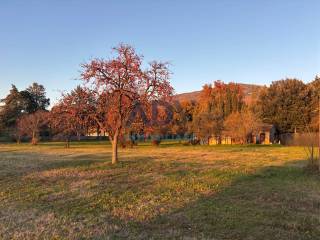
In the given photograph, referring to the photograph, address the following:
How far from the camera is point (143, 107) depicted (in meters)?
20.3

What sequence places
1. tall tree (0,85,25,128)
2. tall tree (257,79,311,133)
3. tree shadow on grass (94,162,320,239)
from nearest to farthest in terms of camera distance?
tree shadow on grass (94,162,320,239) → tall tree (257,79,311,133) → tall tree (0,85,25,128)

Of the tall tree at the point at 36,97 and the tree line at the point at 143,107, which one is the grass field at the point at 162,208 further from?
the tall tree at the point at 36,97

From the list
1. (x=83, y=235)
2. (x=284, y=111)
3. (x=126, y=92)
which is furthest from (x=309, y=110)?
(x=83, y=235)

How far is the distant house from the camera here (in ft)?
187

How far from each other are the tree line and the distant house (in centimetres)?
110

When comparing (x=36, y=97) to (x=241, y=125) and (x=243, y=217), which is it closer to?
(x=241, y=125)

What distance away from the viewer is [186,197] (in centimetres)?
955

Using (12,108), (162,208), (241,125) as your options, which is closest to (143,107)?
(162,208)

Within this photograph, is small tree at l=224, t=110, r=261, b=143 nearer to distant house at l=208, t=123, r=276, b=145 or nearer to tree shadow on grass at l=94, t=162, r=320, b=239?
distant house at l=208, t=123, r=276, b=145

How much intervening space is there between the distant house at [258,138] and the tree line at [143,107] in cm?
110

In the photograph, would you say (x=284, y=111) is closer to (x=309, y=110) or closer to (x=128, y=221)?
(x=309, y=110)

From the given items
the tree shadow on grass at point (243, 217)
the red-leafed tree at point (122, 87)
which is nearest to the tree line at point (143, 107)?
the red-leafed tree at point (122, 87)

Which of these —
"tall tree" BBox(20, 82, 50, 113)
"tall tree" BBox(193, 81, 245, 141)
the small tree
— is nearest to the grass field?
the small tree

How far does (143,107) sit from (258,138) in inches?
1750
